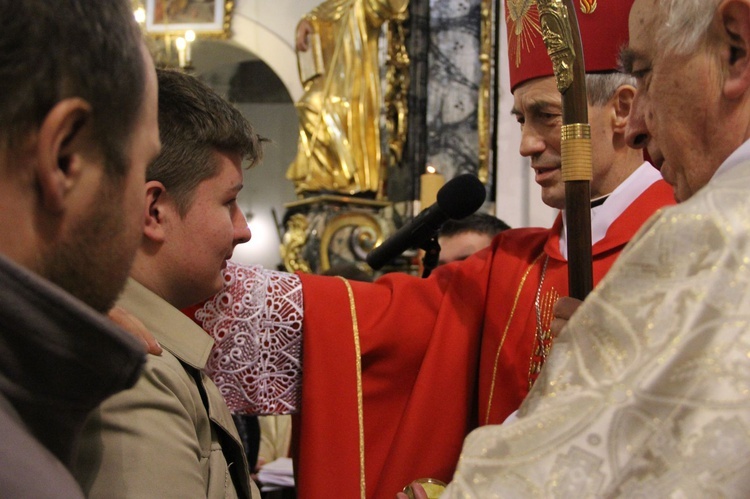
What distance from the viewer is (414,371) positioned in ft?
8.11

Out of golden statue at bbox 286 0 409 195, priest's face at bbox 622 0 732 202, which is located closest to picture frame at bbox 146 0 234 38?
golden statue at bbox 286 0 409 195

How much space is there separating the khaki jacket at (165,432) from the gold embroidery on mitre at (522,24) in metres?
1.15

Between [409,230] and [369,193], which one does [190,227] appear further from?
Result: [369,193]

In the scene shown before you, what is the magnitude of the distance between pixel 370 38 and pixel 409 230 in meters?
5.78

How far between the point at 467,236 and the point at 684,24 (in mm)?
2887

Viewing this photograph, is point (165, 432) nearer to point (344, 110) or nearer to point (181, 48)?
point (344, 110)

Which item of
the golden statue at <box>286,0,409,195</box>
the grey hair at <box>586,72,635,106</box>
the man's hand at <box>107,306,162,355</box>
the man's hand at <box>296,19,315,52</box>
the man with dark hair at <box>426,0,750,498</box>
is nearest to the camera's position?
the man with dark hair at <box>426,0,750,498</box>

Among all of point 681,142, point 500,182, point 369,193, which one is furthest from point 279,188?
point 681,142

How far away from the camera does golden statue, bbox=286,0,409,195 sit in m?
7.67

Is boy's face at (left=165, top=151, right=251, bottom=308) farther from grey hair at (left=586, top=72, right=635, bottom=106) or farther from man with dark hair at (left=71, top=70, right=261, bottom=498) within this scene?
grey hair at (left=586, top=72, right=635, bottom=106)

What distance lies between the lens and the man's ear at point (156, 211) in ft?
5.64

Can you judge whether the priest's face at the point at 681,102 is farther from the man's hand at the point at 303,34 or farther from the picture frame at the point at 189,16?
the picture frame at the point at 189,16

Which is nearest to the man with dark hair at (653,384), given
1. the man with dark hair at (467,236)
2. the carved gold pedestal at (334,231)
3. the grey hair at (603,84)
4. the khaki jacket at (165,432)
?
the khaki jacket at (165,432)

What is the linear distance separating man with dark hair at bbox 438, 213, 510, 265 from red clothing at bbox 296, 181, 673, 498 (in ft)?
5.42
